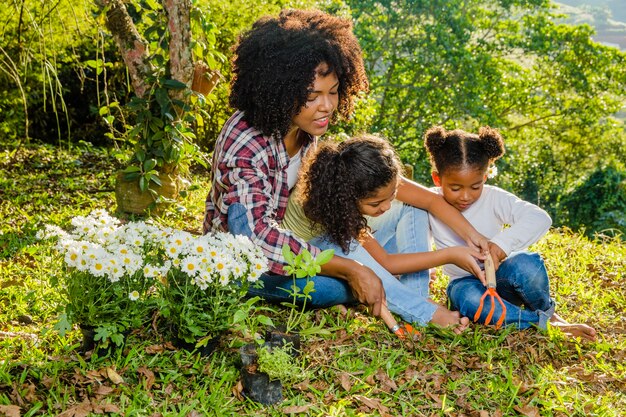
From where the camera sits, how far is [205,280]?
2.27m

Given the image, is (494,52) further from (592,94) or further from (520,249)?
(520,249)

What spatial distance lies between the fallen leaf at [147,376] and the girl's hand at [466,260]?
1.46 m

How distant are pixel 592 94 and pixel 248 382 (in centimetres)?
1132

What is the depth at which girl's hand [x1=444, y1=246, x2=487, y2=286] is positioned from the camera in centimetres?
306

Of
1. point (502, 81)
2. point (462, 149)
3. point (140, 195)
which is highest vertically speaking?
point (462, 149)

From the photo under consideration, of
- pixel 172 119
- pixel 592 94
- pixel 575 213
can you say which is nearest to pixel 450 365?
pixel 172 119

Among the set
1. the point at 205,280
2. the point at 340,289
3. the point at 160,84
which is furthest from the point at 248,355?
the point at 160,84

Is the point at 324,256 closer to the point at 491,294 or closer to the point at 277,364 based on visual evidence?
the point at 277,364

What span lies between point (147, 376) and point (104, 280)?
37cm

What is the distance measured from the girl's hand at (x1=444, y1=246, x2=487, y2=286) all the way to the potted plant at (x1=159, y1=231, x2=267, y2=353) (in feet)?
3.41

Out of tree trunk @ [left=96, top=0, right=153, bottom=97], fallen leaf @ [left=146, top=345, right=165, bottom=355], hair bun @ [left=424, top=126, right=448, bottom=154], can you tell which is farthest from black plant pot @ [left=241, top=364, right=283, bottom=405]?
tree trunk @ [left=96, top=0, right=153, bottom=97]

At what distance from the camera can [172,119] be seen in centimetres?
409

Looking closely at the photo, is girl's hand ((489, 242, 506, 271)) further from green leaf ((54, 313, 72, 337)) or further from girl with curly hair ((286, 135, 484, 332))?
green leaf ((54, 313, 72, 337))

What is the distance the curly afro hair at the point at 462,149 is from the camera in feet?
10.3
